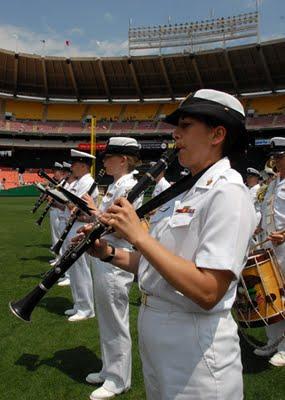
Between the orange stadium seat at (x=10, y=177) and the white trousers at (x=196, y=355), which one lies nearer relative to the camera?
the white trousers at (x=196, y=355)

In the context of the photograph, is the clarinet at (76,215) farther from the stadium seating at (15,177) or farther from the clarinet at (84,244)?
the stadium seating at (15,177)

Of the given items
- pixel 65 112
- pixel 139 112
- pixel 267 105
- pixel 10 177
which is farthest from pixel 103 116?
pixel 267 105

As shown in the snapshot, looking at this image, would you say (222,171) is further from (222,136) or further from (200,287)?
(200,287)

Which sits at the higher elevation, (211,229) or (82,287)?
(211,229)

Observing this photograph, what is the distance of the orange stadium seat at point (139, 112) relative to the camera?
50594 mm

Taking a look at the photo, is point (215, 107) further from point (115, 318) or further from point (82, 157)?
point (82, 157)

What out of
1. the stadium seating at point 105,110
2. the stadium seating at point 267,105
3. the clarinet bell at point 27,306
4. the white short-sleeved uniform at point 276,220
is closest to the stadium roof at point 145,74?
the stadium seating at point 105,110

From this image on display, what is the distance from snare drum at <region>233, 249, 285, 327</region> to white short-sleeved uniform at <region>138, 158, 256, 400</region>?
203cm

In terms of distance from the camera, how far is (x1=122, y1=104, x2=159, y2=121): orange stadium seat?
50594 millimetres

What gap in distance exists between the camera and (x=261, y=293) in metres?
4.00

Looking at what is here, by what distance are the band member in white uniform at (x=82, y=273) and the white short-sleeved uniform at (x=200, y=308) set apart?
455cm

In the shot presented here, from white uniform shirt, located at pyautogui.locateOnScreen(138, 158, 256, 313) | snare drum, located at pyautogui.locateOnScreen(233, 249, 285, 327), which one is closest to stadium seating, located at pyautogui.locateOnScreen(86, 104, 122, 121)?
snare drum, located at pyautogui.locateOnScreen(233, 249, 285, 327)

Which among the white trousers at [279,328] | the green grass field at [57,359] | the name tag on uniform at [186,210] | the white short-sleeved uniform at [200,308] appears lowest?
the green grass field at [57,359]

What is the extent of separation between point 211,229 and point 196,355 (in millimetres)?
575
